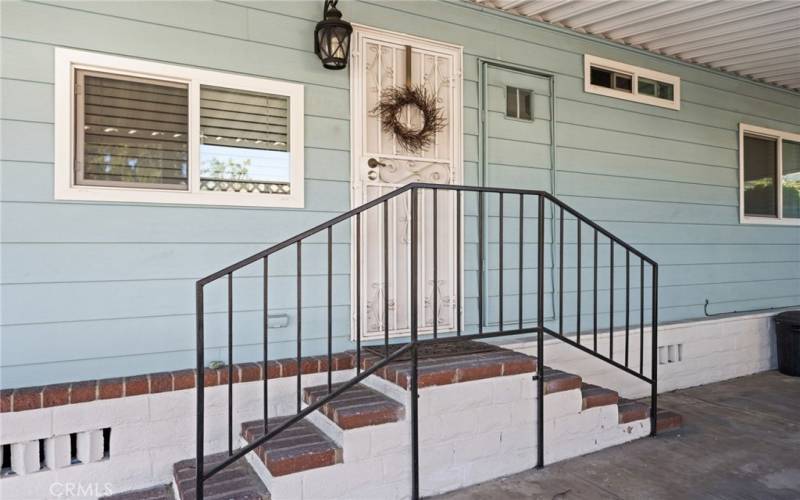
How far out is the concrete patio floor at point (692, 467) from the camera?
2598mm

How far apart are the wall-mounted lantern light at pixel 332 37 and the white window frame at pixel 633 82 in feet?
6.79

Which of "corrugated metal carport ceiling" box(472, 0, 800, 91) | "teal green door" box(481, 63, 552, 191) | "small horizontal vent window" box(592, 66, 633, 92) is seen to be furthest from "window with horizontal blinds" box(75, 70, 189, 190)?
"small horizontal vent window" box(592, 66, 633, 92)

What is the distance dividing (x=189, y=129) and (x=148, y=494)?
70.8 inches

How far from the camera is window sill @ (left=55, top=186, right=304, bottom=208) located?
254 cm

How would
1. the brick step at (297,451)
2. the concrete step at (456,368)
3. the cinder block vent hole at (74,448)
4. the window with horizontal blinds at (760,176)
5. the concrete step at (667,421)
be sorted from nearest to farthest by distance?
1. the brick step at (297,451)
2. the cinder block vent hole at (74,448)
3. the concrete step at (456,368)
4. the concrete step at (667,421)
5. the window with horizontal blinds at (760,176)

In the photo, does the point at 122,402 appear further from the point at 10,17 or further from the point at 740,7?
the point at 740,7

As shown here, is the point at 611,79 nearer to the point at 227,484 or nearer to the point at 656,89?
the point at 656,89

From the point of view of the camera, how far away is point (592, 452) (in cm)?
306

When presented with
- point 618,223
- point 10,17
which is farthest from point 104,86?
point 618,223

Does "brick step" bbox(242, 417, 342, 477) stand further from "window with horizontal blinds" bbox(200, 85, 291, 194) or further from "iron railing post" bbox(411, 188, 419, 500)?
"window with horizontal blinds" bbox(200, 85, 291, 194)

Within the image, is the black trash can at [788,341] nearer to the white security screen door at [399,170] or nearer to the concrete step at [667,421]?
the concrete step at [667,421]

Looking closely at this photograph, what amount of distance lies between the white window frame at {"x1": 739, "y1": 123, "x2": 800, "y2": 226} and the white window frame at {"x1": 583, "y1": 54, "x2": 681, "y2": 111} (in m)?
0.99

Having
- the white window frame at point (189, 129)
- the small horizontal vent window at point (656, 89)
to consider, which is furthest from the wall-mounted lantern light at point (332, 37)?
the small horizontal vent window at point (656, 89)

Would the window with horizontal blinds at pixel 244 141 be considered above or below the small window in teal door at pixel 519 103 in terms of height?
below
